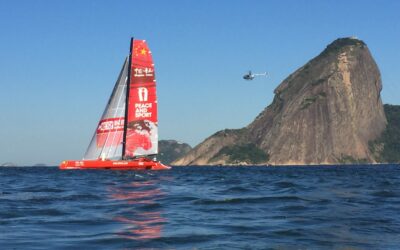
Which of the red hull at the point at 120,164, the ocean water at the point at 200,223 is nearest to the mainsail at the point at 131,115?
the red hull at the point at 120,164

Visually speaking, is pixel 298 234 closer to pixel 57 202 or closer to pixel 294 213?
pixel 294 213

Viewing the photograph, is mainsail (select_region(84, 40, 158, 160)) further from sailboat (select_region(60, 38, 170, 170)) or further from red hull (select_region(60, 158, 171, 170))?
red hull (select_region(60, 158, 171, 170))

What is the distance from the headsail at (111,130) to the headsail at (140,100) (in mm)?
1221

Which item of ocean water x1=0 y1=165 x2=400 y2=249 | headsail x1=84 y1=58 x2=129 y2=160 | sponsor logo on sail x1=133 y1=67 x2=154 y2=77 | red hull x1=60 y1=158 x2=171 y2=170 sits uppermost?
sponsor logo on sail x1=133 y1=67 x2=154 y2=77

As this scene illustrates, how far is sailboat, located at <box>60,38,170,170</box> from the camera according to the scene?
71188 mm

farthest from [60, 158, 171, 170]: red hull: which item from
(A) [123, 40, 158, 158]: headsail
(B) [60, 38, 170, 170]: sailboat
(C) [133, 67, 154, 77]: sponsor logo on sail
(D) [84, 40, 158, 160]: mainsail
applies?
(C) [133, 67, 154, 77]: sponsor logo on sail

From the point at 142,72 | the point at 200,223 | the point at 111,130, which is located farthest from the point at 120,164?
the point at 200,223

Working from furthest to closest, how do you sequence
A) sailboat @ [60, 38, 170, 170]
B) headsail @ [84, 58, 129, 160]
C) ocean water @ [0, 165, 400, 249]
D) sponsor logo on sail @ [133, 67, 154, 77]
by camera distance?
headsail @ [84, 58, 129, 160] → sailboat @ [60, 38, 170, 170] → sponsor logo on sail @ [133, 67, 154, 77] → ocean water @ [0, 165, 400, 249]

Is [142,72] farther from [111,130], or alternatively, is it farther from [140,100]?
[111,130]

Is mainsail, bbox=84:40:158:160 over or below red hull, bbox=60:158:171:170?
over

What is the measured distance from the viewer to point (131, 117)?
2810 inches

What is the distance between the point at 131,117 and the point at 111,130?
10.9ft

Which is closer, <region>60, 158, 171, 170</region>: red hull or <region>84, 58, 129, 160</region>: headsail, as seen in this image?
<region>60, 158, 171, 170</region>: red hull

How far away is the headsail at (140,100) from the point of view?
71125 mm
